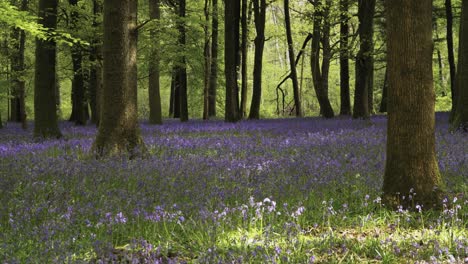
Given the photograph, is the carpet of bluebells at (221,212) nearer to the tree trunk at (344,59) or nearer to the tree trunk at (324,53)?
the tree trunk at (344,59)

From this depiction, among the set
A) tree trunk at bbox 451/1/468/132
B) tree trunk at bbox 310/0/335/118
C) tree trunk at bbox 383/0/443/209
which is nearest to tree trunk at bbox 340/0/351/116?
tree trunk at bbox 310/0/335/118

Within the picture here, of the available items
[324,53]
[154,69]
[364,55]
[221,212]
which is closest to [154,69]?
[154,69]

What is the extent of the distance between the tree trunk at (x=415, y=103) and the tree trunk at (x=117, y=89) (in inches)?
227

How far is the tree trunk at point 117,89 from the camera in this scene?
31.4 ft

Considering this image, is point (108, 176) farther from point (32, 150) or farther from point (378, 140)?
point (378, 140)

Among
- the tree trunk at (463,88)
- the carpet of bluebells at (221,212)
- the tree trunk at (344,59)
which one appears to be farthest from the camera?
the tree trunk at (344,59)

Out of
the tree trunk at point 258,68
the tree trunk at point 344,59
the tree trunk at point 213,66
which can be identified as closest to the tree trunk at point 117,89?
the tree trunk at point 344,59

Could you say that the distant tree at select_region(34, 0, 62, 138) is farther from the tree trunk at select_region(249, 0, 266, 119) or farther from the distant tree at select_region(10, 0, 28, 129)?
the tree trunk at select_region(249, 0, 266, 119)

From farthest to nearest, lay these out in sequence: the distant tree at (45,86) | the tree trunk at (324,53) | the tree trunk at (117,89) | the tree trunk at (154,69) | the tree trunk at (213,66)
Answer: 1. the tree trunk at (213,66)
2. the tree trunk at (324,53)
3. the tree trunk at (154,69)
4. the distant tree at (45,86)
5. the tree trunk at (117,89)

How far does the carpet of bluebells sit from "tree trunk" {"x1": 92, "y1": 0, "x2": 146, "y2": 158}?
0.60 metres

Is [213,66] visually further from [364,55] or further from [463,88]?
[463,88]

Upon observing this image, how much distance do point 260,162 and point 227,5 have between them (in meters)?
14.4

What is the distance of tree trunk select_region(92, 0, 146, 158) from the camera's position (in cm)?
956

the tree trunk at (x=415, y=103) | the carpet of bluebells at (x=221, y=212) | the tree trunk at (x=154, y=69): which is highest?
the tree trunk at (x=154, y=69)
